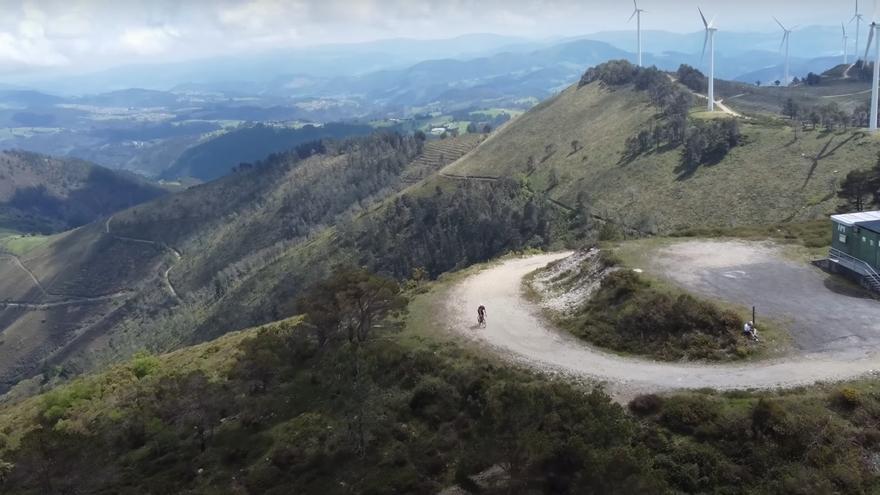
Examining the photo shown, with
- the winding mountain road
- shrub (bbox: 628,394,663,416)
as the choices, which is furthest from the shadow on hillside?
shrub (bbox: 628,394,663,416)

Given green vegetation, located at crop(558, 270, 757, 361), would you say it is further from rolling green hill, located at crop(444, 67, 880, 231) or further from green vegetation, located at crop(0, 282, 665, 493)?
rolling green hill, located at crop(444, 67, 880, 231)

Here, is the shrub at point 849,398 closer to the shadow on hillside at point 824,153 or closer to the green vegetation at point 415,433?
the green vegetation at point 415,433

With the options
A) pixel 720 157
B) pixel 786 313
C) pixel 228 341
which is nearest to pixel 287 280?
pixel 228 341

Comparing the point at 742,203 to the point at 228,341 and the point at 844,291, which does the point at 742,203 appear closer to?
the point at 844,291

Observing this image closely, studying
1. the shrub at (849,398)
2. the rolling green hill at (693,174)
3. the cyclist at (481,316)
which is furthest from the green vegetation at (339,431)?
the rolling green hill at (693,174)

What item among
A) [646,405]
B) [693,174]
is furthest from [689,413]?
[693,174]
